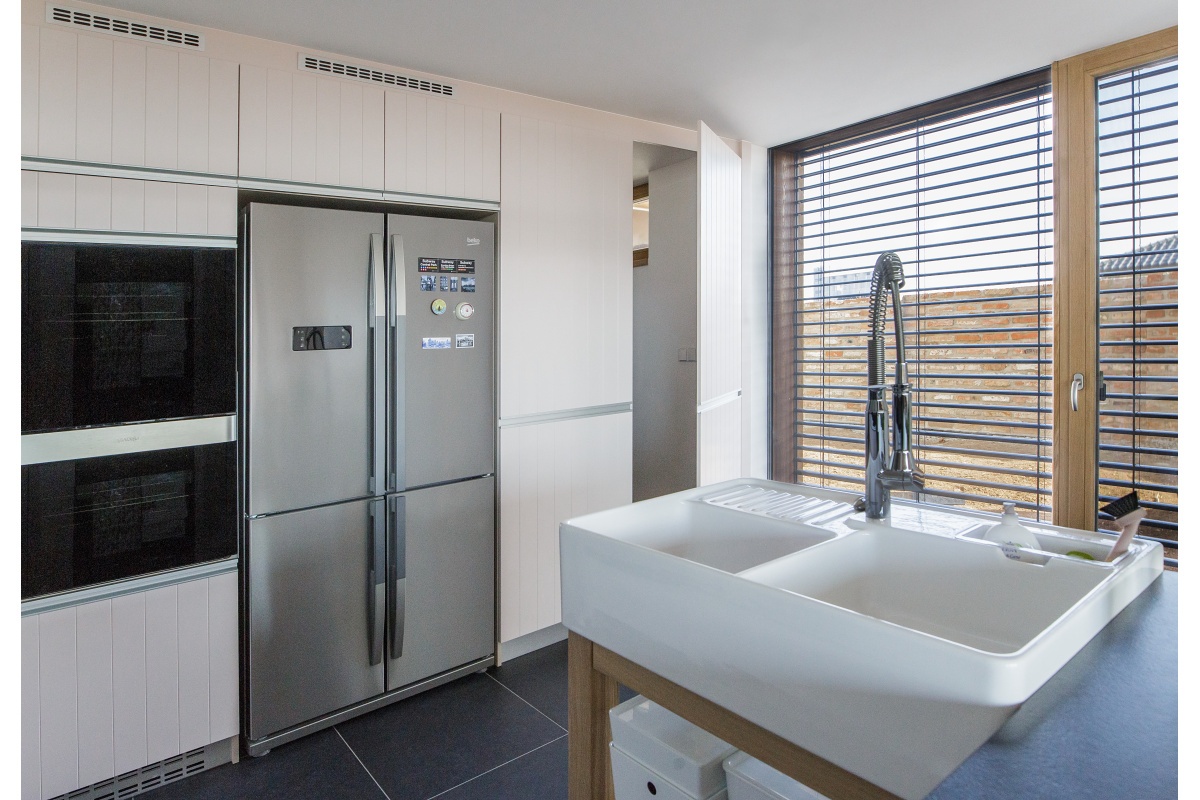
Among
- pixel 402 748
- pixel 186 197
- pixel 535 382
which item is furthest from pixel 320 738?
pixel 186 197

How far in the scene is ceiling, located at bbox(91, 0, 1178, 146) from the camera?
2.10m

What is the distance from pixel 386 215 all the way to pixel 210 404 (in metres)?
0.89

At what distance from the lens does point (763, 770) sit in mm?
1098

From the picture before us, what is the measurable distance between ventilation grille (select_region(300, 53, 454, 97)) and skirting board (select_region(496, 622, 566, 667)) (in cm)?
230

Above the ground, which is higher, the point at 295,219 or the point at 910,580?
the point at 295,219

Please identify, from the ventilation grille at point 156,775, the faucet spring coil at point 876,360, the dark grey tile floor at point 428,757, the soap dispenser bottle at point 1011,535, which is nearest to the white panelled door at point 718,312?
the dark grey tile floor at point 428,757

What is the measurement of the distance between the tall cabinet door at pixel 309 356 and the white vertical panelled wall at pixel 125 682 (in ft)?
1.23

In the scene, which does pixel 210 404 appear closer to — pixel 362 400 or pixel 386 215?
pixel 362 400

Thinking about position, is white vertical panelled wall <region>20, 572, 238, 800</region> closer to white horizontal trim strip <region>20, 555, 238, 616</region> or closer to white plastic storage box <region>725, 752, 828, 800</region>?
white horizontal trim strip <region>20, 555, 238, 616</region>

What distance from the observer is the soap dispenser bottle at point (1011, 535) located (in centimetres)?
114

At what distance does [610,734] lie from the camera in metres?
1.28

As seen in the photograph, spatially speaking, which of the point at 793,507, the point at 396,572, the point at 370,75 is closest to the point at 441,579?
the point at 396,572

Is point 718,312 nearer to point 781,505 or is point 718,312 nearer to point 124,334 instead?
point 781,505

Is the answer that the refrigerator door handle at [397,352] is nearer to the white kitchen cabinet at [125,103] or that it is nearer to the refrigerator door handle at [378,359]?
the refrigerator door handle at [378,359]
